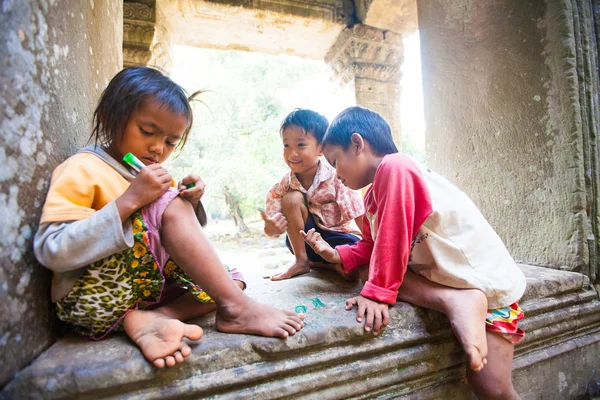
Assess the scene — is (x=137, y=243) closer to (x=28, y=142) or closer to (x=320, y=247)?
(x=28, y=142)

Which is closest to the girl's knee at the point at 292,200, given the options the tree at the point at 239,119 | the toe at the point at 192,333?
the toe at the point at 192,333

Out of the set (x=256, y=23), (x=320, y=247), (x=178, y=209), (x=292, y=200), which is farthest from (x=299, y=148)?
(x=256, y=23)

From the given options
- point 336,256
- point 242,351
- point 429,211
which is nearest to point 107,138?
point 242,351

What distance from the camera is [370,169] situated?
1.23m

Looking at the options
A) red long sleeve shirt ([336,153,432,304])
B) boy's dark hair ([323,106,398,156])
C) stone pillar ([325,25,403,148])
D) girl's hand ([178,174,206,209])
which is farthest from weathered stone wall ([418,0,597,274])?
girl's hand ([178,174,206,209])

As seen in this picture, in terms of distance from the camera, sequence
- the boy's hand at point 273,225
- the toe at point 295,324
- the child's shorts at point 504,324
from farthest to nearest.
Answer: the boy's hand at point 273,225
the child's shorts at point 504,324
the toe at point 295,324

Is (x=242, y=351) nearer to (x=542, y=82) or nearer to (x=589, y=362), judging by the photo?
(x=589, y=362)

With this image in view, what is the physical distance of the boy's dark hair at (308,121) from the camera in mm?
1596

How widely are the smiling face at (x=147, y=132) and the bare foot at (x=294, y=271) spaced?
82 cm

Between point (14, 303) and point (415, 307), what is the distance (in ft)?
3.45

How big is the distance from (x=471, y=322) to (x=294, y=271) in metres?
0.83

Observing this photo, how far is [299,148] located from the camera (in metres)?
1.61

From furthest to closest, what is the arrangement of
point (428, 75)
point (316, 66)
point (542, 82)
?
1. point (316, 66)
2. point (428, 75)
3. point (542, 82)

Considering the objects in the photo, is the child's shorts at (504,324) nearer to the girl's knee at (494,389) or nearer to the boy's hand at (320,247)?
the girl's knee at (494,389)
